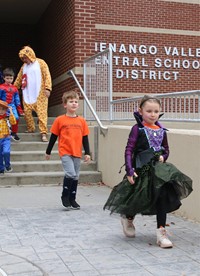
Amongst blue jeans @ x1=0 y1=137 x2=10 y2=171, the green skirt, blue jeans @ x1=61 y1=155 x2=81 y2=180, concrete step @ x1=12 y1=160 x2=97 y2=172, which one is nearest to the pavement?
the green skirt

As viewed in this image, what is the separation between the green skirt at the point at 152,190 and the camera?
4641mm

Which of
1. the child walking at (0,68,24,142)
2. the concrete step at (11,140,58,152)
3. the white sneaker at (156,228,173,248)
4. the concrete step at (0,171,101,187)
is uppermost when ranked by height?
the child walking at (0,68,24,142)

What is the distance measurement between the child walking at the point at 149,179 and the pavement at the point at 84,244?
295 mm

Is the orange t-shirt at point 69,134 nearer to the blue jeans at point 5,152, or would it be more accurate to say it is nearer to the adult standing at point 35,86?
the blue jeans at point 5,152

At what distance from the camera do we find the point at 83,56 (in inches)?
441

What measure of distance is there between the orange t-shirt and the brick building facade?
15.6 feet

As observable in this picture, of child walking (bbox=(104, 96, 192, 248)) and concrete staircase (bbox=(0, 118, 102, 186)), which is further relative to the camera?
concrete staircase (bbox=(0, 118, 102, 186))

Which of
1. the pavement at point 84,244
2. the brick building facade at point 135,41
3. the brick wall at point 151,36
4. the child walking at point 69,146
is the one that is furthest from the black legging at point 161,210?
the brick wall at point 151,36

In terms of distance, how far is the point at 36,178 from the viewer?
8.48m

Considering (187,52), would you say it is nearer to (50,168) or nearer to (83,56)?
(83,56)

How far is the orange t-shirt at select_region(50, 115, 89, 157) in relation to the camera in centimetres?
653

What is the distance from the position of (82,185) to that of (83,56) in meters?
3.82

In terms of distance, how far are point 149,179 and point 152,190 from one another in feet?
0.43

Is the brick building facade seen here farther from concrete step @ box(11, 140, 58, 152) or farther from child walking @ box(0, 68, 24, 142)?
concrete step @ box(11, 140, 58, 152)
